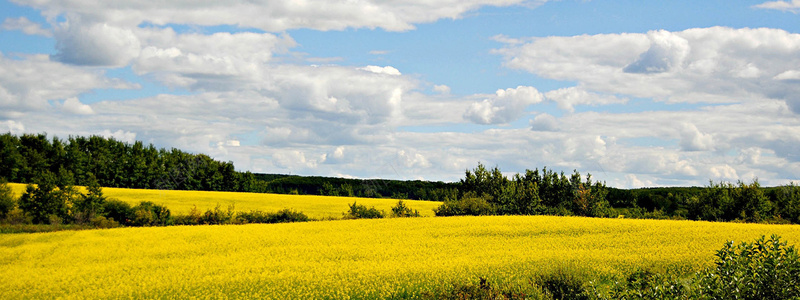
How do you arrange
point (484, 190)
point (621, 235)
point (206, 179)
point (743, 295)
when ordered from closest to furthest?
1. point (743, 295)
2. point (621, 235)
3. point (484, 190)
4. point (206, 179)

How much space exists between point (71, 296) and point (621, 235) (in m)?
25.6

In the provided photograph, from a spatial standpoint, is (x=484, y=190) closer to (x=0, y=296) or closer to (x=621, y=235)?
(x=621, y=235)

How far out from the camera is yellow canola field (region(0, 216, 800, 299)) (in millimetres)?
19359

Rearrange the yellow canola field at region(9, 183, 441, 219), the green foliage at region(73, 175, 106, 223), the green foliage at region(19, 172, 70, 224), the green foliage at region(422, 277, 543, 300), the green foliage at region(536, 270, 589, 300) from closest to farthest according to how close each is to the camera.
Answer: the green foliage at region(422, 277, 543, 300)
the green foliage at region(536, 270, 589, 300)
the green foliage at region(73, 175, 106, 223)
the green foliage at region(19, 172, 70, 224)
the yellow canola field at region(9, 183, 441, 219)

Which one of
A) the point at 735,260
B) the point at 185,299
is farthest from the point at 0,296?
the point at 735,260

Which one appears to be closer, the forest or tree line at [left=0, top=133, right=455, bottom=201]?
the forest

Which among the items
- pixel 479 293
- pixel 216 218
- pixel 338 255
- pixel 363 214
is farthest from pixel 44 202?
pixel 479 293

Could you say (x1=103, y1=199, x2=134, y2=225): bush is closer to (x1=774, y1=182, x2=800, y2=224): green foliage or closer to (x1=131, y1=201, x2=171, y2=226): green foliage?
(x1=131, y1=201, x2=171, y2=226): green foliage

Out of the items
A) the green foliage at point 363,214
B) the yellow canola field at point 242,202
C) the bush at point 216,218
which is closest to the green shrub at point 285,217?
the bush at point 216,218

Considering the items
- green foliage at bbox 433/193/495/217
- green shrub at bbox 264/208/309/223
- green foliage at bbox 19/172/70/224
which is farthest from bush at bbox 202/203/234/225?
green foliage at bbox 433/193/495/217

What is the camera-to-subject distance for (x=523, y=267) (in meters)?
20.8

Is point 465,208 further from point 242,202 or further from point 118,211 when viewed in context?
point 118,211

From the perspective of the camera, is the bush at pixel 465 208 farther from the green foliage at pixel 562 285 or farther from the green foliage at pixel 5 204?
the green foliage at pixel 5 204

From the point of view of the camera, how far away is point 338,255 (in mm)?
25969
